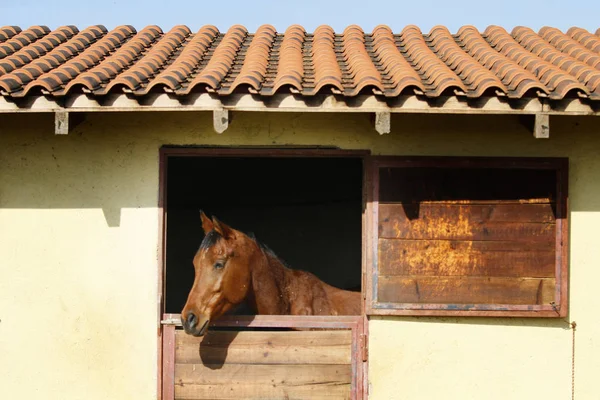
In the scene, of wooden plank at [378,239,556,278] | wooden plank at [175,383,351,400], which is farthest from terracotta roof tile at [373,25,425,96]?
wooden plank at [175,383,351,400]

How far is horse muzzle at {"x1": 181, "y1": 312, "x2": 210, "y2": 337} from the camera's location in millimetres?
5234

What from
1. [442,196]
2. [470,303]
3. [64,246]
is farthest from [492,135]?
[64,246]

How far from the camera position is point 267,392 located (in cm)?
561

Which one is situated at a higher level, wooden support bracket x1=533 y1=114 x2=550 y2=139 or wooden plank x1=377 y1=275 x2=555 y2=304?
wooden support bracket x1=533 y1=114 x2=550 y2=139

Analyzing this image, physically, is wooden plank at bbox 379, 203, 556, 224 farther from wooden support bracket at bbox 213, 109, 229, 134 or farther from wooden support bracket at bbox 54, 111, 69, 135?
wooden support bracket at bbox 54, 111, 69, 135

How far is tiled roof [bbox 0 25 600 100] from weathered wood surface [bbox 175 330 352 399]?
1.95 meters

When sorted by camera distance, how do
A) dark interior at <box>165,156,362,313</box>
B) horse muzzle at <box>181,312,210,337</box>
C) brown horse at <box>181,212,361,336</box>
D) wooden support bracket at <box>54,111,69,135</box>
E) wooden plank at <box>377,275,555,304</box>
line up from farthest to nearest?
dark interior at <box>165,156,362,313</box> < wooden plank at <box>377,275,555,304</box> < brown horse at <box>181,212,361,336</box> < horse muzzle at <box>181,312,210,337</box> < wooden support bracket at <box>54,111,69,135</box>

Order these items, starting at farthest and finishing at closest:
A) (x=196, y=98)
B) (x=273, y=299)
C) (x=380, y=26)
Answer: (x=380, y=26) < (x=273, y=299) < (x=196, y=98)

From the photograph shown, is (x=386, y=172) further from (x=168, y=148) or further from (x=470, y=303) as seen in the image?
(x=168, y=148)

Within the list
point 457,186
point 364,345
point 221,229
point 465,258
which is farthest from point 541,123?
point 221,229

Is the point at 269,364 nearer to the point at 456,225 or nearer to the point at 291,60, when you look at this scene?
the point at 456,225

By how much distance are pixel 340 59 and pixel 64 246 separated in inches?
110

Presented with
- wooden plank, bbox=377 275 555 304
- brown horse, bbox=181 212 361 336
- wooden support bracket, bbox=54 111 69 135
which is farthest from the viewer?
wooden plank, bbox=377 275 555 304

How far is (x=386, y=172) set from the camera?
222 inches
